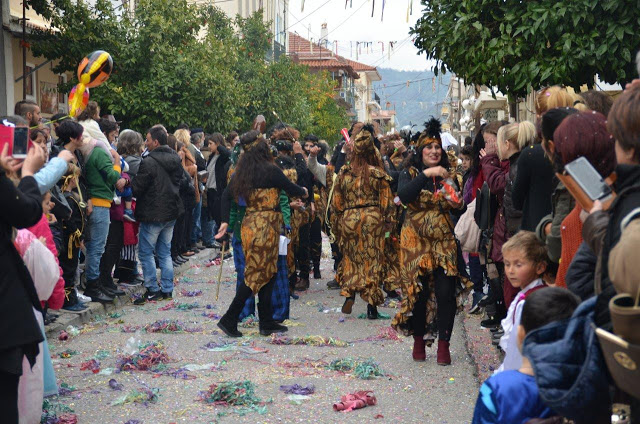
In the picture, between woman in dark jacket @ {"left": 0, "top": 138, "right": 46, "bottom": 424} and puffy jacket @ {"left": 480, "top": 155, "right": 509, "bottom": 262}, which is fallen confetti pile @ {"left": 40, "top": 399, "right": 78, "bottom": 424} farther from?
puffy jacket @ {"left": 480, "top": 155, "right": 509, "bottom": 262}

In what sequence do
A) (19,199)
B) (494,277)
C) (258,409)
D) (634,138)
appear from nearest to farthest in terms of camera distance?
(634,138)
(19,199)
(258,409)
(494,277)

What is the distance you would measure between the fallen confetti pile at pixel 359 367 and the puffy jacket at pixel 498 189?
1602 millimetres

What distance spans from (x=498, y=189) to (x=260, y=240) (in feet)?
7.93

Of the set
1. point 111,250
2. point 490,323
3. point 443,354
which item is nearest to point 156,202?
point 111,250

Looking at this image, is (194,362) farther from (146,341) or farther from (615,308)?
(615,308)

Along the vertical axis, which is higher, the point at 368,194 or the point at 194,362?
the point at 368,194

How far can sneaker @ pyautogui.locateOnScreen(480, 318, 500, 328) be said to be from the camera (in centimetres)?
974

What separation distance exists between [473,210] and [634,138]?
6641mm

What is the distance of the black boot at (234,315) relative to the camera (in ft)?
31.0

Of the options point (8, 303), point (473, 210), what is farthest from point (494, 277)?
point (8, 303)

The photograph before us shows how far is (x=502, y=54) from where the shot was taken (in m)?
9.65

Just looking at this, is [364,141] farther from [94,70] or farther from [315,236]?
[315,236]

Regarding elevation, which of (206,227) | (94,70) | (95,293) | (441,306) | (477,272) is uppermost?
(94,70)

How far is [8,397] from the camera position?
4578mm
